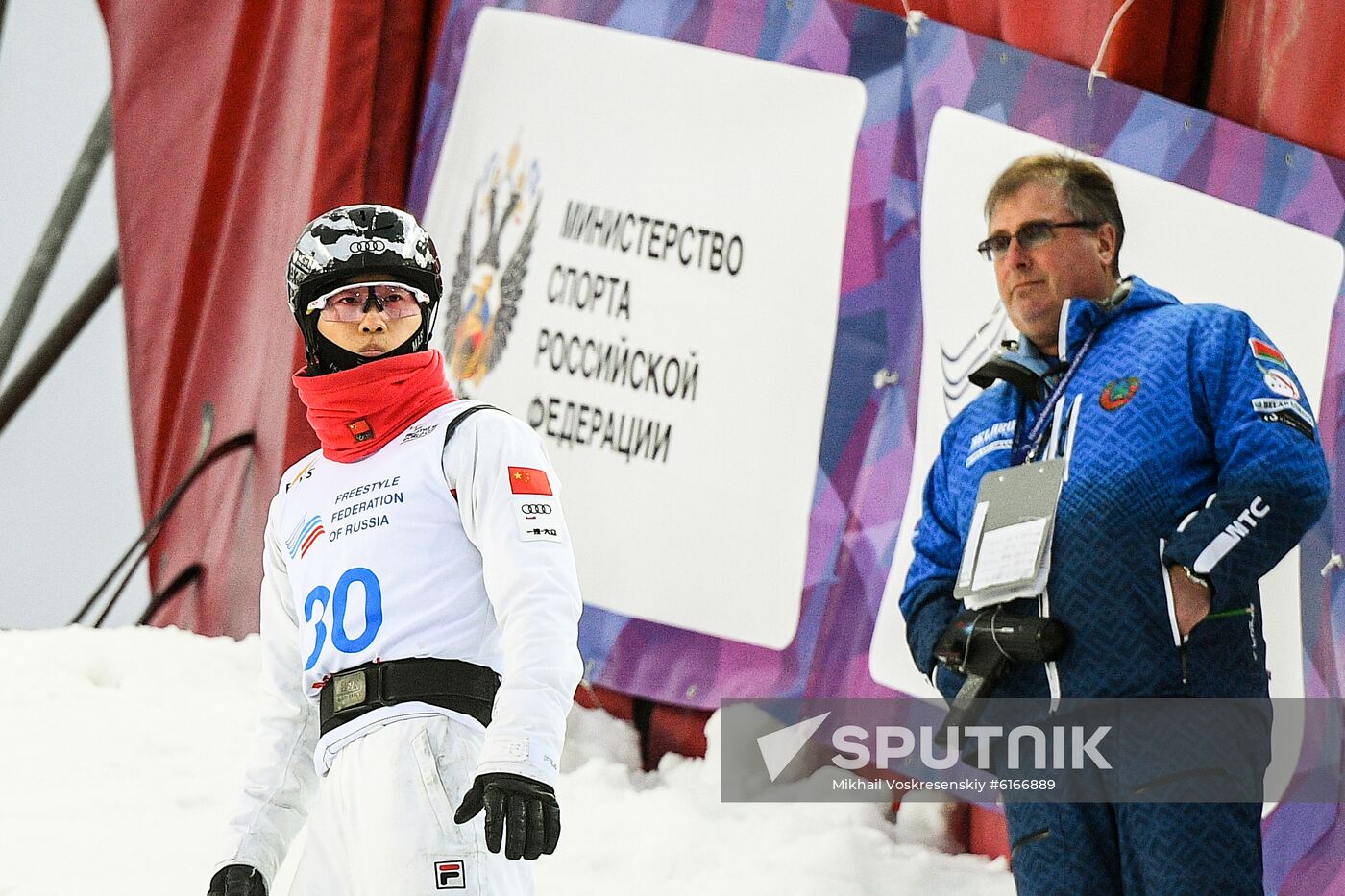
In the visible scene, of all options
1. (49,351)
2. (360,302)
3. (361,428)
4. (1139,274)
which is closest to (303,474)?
(361,428)

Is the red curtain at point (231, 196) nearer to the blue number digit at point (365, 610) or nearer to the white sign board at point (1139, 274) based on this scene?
the white sign board at point (1139, 274)

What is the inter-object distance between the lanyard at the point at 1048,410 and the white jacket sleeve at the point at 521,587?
0.80m

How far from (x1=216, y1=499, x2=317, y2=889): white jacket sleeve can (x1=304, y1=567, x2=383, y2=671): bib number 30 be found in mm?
140

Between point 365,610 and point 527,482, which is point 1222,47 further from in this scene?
point 365,610

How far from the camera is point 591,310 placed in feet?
13.7

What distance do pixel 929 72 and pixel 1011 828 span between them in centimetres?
174

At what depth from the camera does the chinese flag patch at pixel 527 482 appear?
7.18 ft

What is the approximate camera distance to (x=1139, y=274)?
3010 mm

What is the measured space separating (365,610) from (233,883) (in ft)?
1.34

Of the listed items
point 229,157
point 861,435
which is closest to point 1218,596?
point 861,435

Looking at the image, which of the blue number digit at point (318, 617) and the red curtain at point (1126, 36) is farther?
the red curtain at point (1126, 36)

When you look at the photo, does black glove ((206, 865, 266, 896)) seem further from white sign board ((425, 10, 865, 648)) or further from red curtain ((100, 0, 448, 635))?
red curtain ((100, 0, 448, 635))

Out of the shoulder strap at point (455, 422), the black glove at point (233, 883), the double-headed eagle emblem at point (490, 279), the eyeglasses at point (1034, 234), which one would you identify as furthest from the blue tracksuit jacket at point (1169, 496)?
the double-headed eagle emblem at point (490, 279)

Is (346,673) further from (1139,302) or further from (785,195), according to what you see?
(785,195)
